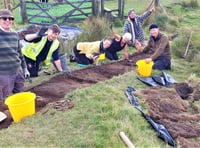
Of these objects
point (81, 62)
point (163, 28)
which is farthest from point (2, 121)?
point (163, 28)

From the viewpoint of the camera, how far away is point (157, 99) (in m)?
5.57

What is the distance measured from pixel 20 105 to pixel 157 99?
2345 millimetres

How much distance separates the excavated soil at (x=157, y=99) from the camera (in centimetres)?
471

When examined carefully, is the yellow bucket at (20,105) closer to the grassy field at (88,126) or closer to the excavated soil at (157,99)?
the grassy field at (88,126)

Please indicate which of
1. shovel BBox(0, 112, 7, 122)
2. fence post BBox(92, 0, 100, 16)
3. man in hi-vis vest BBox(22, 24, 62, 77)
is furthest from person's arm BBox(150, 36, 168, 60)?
fence post BBox(92, 0, 100, 16)

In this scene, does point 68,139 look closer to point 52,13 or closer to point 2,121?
point 2,121

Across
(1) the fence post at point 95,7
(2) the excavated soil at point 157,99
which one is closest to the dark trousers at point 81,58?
(2) the excavated soil at point 157,99

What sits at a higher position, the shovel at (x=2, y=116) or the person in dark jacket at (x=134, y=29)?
the person in dark jacket at (x=134, y=29)

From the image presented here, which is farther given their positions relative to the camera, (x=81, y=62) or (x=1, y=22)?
(x=81, y=62)

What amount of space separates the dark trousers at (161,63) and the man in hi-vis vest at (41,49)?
2133 millimetres

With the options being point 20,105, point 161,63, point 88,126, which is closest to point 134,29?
point 161,63

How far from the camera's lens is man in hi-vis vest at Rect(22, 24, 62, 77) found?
655cm

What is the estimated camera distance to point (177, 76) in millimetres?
7113

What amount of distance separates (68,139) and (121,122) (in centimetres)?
76
